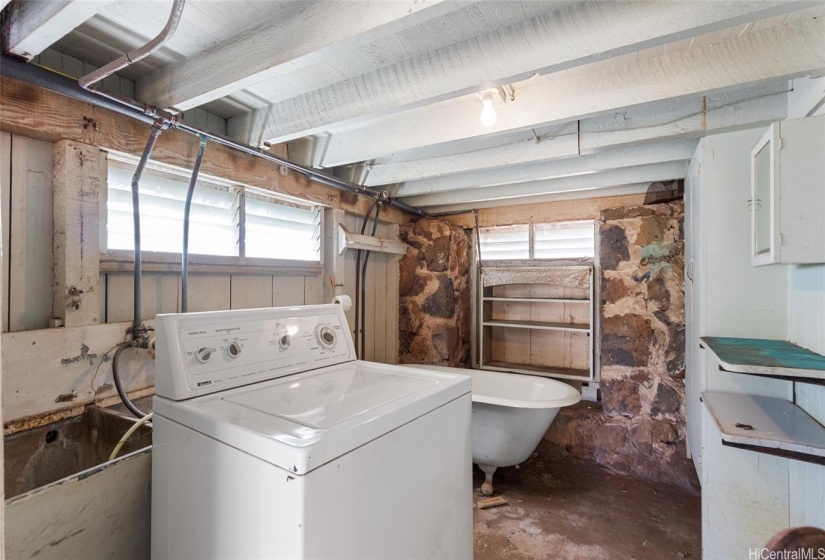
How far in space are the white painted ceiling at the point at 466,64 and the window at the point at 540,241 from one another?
39.3 inches

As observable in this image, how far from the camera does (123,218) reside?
160 centimetres

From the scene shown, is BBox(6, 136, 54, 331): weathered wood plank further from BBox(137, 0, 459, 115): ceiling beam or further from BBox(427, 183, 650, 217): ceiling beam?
BBox(427, 183, 650, 217): ceiling beam

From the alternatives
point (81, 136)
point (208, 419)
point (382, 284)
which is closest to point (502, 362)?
point (382, 284)

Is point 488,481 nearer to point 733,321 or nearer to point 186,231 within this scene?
point 733,321

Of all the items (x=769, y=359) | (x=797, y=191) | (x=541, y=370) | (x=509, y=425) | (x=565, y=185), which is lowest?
(x=509, y=425)

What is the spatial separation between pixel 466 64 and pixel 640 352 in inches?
84.6

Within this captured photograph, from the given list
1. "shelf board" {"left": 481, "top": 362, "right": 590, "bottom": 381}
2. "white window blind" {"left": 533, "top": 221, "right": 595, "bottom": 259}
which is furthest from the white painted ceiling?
"shelf board" {"left": 481, "top": 362, "right": 590, "bottom": 381}

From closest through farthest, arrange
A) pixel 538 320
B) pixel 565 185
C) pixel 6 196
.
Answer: pixel 6 196 → pixel 565 185 → pixel 538 320

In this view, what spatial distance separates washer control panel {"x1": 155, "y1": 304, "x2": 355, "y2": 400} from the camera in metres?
1.14

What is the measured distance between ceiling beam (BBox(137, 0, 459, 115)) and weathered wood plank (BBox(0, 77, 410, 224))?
160 millimetres

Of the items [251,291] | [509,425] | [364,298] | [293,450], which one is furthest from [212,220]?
[509,425]

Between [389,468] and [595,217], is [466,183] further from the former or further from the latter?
[389,468]

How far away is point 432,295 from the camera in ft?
10.2

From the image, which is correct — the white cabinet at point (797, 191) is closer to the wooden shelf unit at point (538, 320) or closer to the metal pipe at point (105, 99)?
the wooden shelf unit at point (538, 320)
